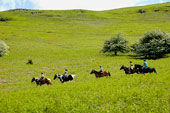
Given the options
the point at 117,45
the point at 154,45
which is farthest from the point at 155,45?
the point at 117,45

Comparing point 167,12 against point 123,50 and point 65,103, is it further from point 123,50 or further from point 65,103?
point 65,103

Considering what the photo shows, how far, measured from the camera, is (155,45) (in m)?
45.8

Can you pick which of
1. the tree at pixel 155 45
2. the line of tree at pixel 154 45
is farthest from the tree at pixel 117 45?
the tree at pixel 155 45

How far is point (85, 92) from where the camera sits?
55.4ft

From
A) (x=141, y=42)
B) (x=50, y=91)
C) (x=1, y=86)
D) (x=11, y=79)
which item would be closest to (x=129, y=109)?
(x=50, y=91)

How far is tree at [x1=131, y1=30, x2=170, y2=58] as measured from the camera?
45547mm

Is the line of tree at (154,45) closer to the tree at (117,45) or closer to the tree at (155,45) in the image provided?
the tree at (155,45)

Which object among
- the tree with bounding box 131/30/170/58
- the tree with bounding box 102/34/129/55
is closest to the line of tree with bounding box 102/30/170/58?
the tree with bounding box 131/30/170/58

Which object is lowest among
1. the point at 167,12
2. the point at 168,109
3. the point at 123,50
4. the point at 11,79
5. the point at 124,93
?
the point at 168,109

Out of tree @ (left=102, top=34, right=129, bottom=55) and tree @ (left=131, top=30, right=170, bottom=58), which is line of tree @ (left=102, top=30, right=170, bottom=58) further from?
tree @ (left=102, top=34, right=129, bottom=55)

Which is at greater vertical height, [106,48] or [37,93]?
[106,48]

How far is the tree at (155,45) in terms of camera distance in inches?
1793

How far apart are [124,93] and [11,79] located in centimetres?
2032

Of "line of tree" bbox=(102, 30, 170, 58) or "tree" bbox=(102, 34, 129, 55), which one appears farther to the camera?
"tree" bbox=(102, 34, 129, 55)
